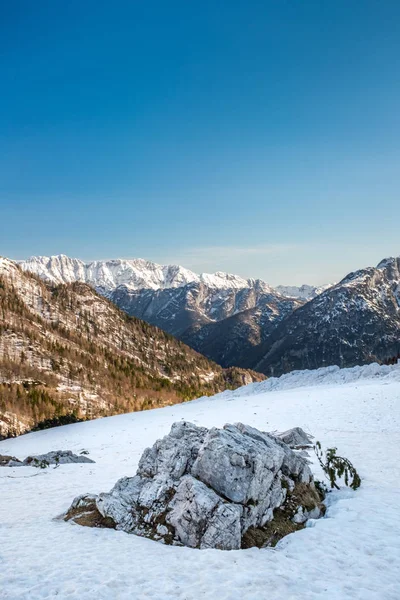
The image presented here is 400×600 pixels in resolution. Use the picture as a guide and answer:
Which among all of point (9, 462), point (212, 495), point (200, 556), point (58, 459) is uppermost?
point (212, 495)

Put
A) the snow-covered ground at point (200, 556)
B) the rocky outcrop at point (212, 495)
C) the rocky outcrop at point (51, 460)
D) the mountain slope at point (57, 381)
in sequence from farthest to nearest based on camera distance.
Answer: the mountain slope at point (57, 381), the rocky outcrop at point (51, 460), the rocky outcrop at point (212, 495), the snow-covered ground at point (200, 556)

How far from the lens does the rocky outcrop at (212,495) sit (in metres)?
14.8

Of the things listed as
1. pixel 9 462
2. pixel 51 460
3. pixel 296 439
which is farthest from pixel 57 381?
pixel 296 439

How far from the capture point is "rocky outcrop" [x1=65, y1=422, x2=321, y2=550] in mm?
14750

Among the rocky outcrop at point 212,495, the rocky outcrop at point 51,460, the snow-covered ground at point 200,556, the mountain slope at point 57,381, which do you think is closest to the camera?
the snow-covered ground at point 200,556

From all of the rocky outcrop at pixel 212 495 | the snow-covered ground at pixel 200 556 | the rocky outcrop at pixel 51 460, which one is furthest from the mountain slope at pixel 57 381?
the rocky outcrop at pixel 212 495

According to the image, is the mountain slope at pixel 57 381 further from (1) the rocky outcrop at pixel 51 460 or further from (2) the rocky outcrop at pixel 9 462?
(1) the rocky outcrop at pixel 51 460

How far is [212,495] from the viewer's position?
15.6 metres

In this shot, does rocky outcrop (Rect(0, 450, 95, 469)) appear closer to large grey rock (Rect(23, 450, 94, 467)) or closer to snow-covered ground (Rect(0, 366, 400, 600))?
large grey rock (Rect(23, 450, 94, 467))

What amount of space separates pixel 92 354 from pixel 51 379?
37916mm

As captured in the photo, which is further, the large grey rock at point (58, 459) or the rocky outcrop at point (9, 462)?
the rocky outcrop at point (9, 462)

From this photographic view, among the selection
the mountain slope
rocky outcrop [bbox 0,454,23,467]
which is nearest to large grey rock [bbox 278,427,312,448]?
rocky outcrop [bbox 0,454,23,467]

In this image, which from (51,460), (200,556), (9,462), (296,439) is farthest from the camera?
(9,462)

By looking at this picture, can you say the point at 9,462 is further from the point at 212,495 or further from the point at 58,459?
the point at 212,495
